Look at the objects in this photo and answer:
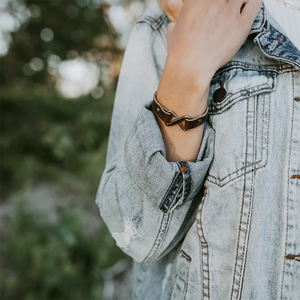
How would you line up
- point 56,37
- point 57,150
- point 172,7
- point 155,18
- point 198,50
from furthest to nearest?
point 56,37 < point 57,150 < point 155,18 < point 172,7 < point 198,50

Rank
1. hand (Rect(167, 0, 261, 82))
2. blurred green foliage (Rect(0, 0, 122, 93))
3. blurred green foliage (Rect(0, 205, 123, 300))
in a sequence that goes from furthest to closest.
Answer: blurred green foliage (Rect(0, 0, 122, 93)), blurred green foliage (Rect(0, 205, 123, 300)), hand (Rect(167, 0, 261, 82))

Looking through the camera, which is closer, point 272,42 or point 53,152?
point 272,42

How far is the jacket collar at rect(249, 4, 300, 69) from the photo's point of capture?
0.68 meters

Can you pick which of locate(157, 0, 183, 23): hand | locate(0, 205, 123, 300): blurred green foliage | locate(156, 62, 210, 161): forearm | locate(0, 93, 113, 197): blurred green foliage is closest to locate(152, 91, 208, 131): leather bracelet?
locate(156, 62, 210, 161): forearm

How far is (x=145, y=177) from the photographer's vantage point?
2.21 feet

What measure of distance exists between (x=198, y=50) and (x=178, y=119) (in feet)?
0.48

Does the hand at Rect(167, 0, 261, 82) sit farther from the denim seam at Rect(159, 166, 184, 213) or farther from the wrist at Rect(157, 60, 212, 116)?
the denim seam at Rect(159, 166, 184, 213)

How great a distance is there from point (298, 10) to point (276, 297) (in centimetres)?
71

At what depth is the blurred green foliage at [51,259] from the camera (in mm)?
1934

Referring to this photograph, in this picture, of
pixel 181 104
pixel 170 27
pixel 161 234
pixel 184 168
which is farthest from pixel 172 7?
A: pixel 161 234

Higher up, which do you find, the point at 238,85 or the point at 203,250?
the point at 238,85

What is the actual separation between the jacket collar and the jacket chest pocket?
5cm

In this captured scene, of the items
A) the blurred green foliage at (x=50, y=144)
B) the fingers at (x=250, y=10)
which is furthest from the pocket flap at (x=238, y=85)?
the blurred green foliage at (x=50, y=144)

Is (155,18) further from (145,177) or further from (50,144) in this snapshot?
(50,144)
